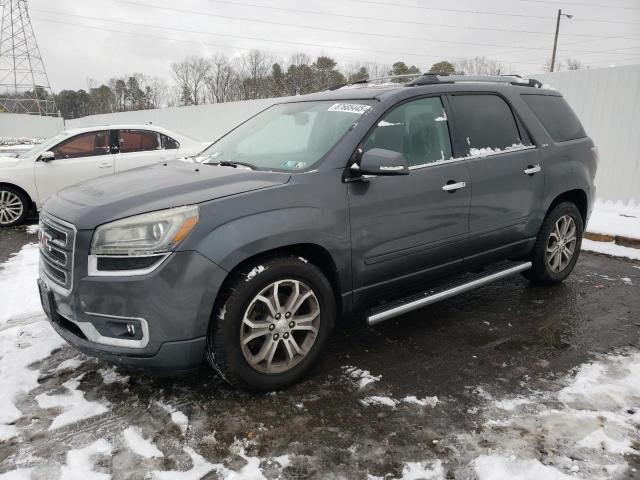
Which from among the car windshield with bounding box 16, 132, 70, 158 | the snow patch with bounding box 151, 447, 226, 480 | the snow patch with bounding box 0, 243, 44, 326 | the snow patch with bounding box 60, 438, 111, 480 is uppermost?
the car windshield with bounding box 16, 132, 70, 158

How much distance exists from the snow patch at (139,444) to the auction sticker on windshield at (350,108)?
242cm

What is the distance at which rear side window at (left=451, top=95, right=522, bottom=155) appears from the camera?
385cm

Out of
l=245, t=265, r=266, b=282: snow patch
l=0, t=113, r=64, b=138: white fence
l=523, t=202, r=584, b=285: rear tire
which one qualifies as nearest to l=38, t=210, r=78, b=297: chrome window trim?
l=245, t=265, r=266, b=282: snow patch

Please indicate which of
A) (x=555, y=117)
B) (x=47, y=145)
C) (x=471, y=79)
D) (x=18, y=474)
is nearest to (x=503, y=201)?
(x=471, y=79)

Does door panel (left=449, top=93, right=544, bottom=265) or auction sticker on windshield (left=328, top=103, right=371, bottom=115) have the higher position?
auction sticker on windshield (left=328, top=103, right=371, bottom=115)

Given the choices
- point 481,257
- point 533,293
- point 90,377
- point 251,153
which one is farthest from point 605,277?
point 90,377

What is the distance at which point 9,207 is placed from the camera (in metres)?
8.13

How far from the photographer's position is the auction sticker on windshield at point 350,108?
11.2 feet

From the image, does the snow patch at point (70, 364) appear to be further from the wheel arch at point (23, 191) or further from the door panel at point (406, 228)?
the wheel arch at point (23, 191)

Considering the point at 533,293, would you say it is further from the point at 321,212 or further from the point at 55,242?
the point at 55,242

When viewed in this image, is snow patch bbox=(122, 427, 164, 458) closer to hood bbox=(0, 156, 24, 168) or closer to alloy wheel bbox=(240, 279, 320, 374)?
alloy wheel bbox=(240, 279, 320, 374)

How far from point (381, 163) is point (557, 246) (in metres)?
2.63

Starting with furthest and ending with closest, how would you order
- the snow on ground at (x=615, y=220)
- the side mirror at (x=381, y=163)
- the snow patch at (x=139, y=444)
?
the snow on ground at (x=615, y=220) → the side mirror at (x=381, y=163) → the snow patch at (x=139, y=444)

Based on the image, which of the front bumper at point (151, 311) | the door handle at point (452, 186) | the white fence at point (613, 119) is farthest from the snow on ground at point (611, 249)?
the front bumper at point (151, 311)
